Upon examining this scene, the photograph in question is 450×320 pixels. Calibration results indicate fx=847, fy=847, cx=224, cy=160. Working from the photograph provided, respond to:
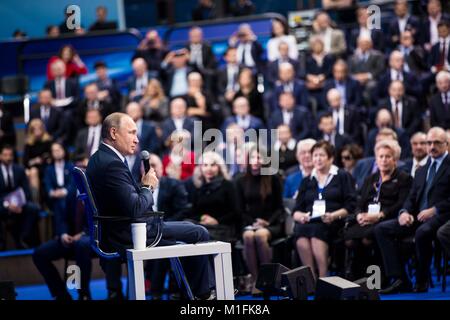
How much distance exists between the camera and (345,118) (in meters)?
10.3

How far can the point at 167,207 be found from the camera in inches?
314

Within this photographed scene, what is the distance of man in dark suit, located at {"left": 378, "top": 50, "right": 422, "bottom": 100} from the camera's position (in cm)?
1059

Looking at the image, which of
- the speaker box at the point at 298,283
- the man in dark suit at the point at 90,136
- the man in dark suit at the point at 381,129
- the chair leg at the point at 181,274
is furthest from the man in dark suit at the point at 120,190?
the man in dark suit at the point at 90,136

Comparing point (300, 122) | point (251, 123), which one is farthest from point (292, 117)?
point (251, 123)

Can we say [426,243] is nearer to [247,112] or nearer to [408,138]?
[408,138]

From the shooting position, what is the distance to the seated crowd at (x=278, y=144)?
7.37m

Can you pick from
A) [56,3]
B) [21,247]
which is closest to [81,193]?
[21,247]

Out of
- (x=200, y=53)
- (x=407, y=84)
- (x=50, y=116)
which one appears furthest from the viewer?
(x=200, y=53)

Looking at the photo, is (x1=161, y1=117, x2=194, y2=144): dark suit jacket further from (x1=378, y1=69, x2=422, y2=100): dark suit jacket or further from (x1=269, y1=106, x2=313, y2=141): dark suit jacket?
(x1=378, y1=69, x2=422, y2=100): dark suit jacket

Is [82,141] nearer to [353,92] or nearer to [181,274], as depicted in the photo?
[353,92]

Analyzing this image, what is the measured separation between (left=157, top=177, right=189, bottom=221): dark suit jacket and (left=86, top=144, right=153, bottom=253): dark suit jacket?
2581 millimetres

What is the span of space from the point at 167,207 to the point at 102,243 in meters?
2.62

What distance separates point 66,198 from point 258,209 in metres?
1.88

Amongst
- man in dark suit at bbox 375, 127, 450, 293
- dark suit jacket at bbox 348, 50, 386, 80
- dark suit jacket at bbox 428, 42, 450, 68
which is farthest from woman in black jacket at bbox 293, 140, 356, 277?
dark suit jacket at bbox 428, 42, 450, 68
